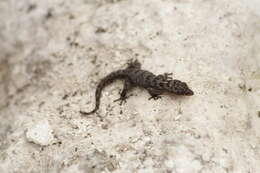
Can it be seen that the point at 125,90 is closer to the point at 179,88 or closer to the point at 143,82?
the point at 143,82

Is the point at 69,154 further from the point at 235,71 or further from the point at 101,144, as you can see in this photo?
the point at 235,71

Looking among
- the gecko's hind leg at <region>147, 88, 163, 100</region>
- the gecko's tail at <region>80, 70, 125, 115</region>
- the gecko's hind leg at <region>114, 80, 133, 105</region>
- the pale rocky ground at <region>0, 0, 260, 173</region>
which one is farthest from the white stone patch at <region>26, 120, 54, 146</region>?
the gecko's hind leg at <region>147, 88, 163, 100</region>

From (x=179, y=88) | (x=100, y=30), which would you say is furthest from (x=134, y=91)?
(x=100, y=30)

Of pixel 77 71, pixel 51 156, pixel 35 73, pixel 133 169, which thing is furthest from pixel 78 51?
pixel 133 169

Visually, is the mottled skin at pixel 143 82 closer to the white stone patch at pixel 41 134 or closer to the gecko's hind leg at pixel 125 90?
the gecko's hind leg at pixel 125 90

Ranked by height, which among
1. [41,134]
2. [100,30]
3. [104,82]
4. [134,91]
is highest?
[100,30]

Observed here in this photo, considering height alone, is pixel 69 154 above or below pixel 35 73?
below

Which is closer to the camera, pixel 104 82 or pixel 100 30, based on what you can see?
pixel 104 82
